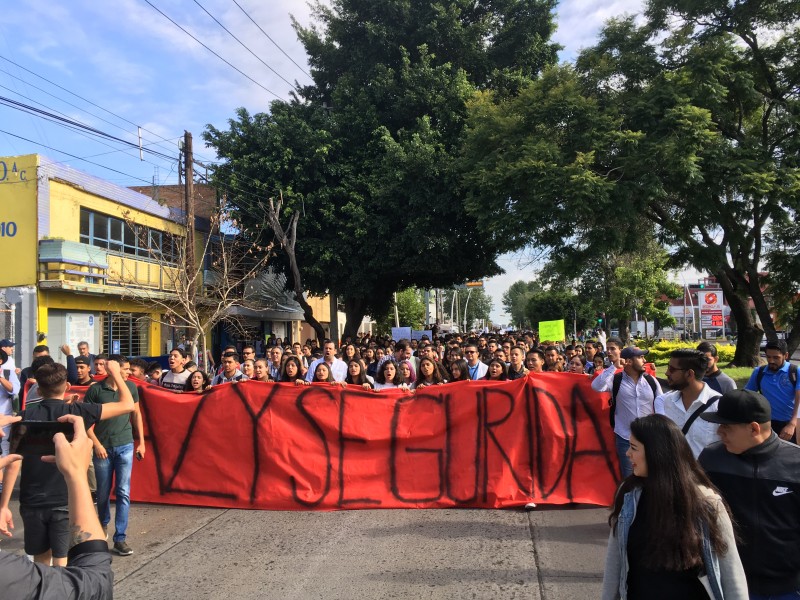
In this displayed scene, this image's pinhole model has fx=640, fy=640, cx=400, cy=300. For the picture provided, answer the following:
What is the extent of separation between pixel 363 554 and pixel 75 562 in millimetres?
3697

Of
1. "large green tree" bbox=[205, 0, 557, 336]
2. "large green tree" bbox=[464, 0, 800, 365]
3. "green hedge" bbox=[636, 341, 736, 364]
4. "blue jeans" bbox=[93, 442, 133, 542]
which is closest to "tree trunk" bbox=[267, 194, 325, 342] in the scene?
"large green tree" bbox=[205, 0, 557, 336]

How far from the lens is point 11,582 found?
166cm

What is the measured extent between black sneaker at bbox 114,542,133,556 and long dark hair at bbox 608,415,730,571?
14.8ft

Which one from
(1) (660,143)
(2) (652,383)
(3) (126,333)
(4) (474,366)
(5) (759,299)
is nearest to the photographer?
(2) (652,383)

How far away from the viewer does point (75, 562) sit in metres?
1.89

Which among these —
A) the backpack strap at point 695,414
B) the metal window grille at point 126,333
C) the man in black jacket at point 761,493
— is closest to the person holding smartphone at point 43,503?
the man in black jacket at point 761,493

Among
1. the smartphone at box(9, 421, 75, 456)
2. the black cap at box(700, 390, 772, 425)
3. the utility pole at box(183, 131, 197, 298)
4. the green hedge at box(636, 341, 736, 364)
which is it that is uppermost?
the utility pole at box(183, 131, 197, 298)

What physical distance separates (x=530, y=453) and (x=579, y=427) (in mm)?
606

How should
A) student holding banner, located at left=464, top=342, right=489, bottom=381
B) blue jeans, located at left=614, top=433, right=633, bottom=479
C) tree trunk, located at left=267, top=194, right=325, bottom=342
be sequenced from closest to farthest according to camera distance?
1. blue jeans, located at left=614, top=433, right=633, bottom=479
2. student holding banner, located at left=464, top=342, right=489, bottom=381
3. tree trunk, located at left=267, top=194, right=325, bottom=342

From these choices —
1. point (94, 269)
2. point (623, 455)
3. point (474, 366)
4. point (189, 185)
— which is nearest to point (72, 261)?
point (94, 269)

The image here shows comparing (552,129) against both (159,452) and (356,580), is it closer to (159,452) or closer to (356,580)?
(159,452)

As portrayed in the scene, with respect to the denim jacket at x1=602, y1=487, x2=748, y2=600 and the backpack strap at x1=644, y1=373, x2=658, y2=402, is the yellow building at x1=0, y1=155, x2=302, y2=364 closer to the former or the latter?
the backpack strap at x1=644, y1=373, x2=658, y2=402

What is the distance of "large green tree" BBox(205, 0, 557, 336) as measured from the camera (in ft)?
70.0

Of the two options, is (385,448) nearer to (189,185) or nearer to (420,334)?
(189,185)
